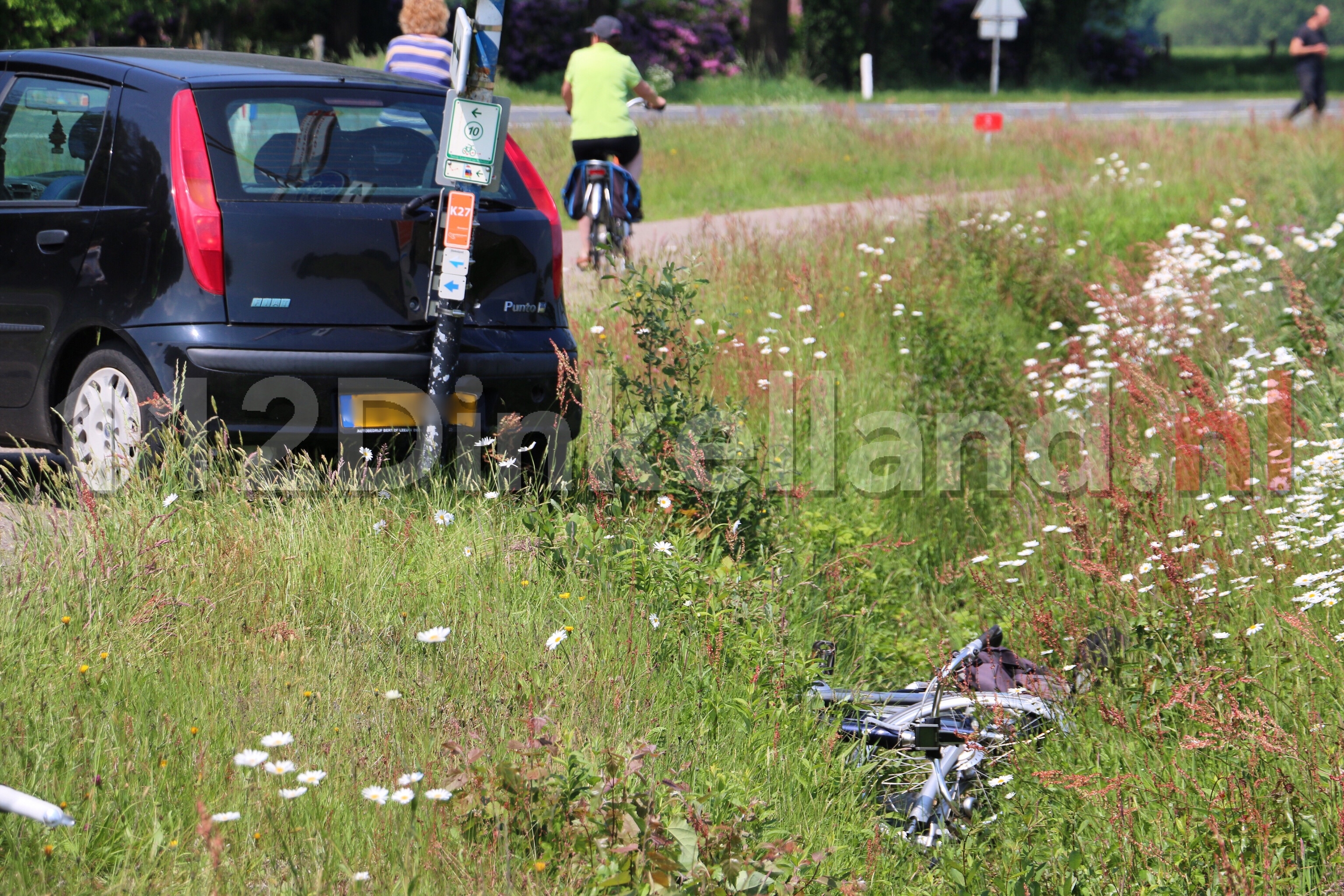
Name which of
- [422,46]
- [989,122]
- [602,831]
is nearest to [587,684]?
[602,831]

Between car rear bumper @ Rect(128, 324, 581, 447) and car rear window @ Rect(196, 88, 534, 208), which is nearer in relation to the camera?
car rear bumper @ Rect(128, 324, 581, 447)

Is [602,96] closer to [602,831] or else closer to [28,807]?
[602,831]

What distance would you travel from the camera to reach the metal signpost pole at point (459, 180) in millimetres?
4844

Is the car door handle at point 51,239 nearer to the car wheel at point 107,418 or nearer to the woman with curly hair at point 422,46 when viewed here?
the car wheel at point 107,418

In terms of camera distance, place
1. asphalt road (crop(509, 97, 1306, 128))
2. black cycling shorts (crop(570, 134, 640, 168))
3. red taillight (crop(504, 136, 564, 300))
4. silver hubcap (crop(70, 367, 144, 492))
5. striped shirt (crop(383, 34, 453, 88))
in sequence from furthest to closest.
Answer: asphalt road (crop(509, 97, 1306, 128))
black cycling shorts (crop(570, 134, 640, 168))
striped shirt (crop(383, 34, 453, 88))
red taillight (crop(504, 136, 564, 300))
silver hubcap (crop(70, 367, 144, 492))

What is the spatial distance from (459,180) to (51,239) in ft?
5.10

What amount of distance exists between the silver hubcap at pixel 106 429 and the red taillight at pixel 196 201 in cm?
52

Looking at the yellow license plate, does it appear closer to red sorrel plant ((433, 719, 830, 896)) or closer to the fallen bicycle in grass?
the fallen bicycle in grass

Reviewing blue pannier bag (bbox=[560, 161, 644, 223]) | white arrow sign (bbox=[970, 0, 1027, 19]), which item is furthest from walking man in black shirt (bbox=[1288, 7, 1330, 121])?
blue pannier bag (bbox=[560, 161, 644, 223])

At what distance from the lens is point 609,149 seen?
10078mm

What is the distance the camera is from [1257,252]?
1023cm

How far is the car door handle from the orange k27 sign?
4.69ft

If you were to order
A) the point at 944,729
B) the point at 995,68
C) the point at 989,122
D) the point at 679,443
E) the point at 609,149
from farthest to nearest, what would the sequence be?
the point at 995,68, the point at 989,122, the point at 609,149, the point at 679,443, the point at 944,729

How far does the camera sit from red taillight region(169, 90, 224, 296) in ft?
15.0
